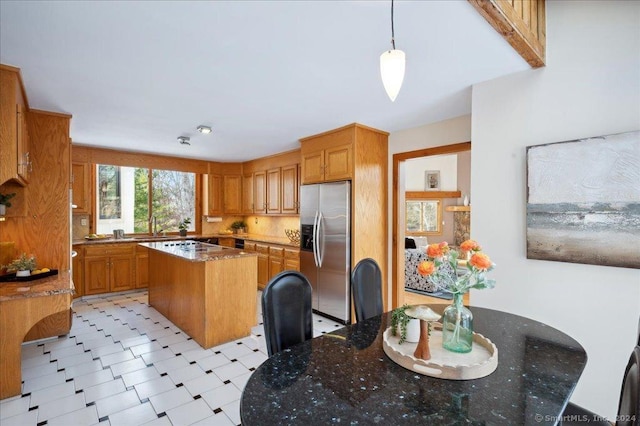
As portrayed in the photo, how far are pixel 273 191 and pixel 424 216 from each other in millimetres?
6033

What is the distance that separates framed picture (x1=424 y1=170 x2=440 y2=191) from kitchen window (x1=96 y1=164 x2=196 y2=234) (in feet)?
23.2

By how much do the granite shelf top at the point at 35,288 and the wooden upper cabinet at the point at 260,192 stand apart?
352 centimetres

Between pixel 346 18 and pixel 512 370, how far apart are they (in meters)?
1.94

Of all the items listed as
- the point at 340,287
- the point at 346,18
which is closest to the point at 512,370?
the point at 346,18

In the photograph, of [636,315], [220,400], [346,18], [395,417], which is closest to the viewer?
[395,417]

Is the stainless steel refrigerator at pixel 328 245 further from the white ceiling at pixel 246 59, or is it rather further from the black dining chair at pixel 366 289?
the black dining chair at pixel 366 289

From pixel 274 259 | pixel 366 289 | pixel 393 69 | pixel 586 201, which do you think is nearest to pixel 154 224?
pixel 274 259

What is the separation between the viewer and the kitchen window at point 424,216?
10109mm

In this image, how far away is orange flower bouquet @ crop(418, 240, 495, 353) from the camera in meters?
1.44

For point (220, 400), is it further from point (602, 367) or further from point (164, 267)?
point (602, 367)

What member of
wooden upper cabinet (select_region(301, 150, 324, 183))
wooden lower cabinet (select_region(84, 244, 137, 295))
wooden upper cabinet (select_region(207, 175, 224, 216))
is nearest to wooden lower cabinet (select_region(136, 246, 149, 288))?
wooden lower cabinet (select_region(84, 244, 137, 295))

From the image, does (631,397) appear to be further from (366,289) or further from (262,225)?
(262,225)

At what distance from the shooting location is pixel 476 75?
2.50 meters

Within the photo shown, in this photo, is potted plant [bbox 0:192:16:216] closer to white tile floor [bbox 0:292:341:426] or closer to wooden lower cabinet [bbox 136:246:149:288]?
white tile floor [bbox 0:292:341:426]
